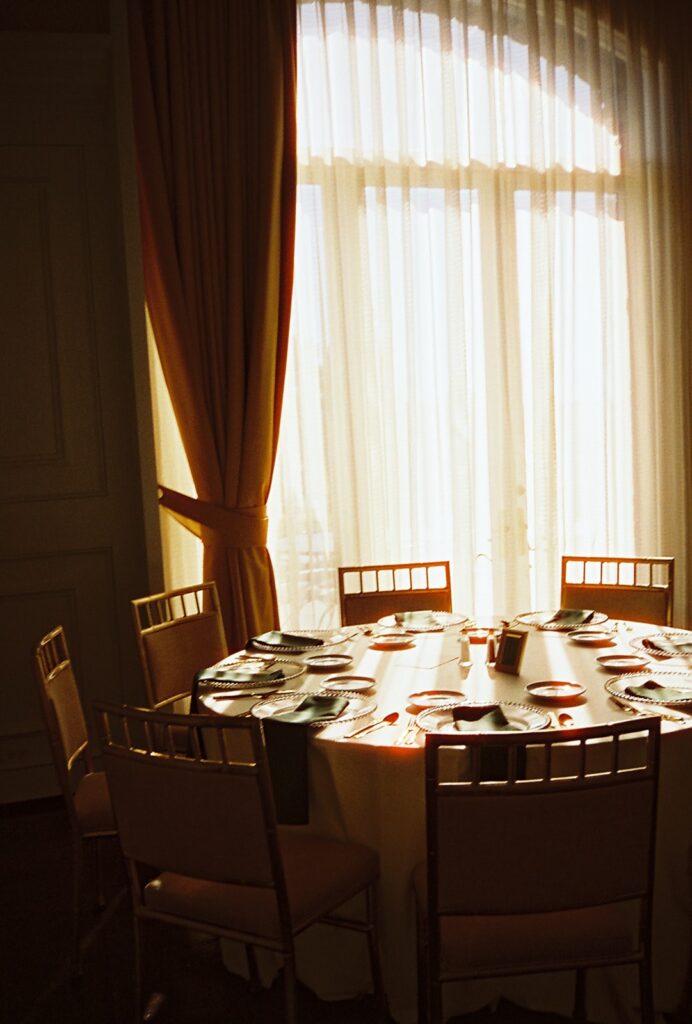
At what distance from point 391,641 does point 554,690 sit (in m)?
0.68

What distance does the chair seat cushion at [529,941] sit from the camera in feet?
5.79

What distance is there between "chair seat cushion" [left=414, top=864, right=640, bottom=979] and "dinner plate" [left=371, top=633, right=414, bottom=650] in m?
1.07

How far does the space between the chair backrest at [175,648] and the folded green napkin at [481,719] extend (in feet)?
4.13

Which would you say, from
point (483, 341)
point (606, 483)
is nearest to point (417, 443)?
point (483, 341)

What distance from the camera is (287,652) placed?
2822 millimetres

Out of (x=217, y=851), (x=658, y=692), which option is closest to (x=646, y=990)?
(x=658, y=692)

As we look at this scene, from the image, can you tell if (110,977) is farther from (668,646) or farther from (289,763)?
(668,646)

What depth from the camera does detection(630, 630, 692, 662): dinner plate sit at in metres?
2.58

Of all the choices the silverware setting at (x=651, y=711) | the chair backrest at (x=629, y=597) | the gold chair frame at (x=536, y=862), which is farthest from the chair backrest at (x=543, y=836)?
the chair backrest at (x=629, y=597)

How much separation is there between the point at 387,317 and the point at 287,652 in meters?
1.78

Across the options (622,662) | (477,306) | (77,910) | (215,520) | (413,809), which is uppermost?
(477,306)

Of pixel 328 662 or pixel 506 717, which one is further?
pixel 328 662

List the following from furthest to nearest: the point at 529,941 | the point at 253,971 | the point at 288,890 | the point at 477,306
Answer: the point at 477,306
the point at 253,971
the point at 288,890
the point at 529,941

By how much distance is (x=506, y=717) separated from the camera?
6.85 feet
